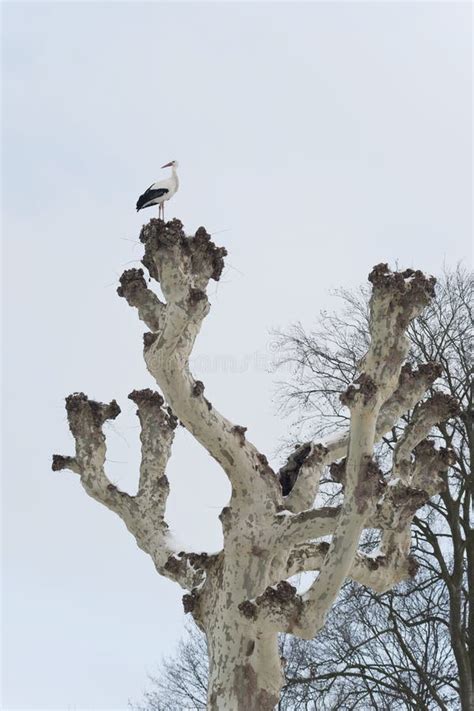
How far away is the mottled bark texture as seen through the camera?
808 cm

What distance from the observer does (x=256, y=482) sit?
946 cm

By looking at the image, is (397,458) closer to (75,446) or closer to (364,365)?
(364,365)

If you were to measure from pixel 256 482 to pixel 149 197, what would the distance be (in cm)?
307

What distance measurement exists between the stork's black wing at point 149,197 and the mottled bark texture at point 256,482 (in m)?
0.89

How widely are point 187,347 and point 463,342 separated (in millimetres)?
7542

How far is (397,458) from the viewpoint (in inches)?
381

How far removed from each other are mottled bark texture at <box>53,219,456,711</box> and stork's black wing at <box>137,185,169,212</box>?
892mm

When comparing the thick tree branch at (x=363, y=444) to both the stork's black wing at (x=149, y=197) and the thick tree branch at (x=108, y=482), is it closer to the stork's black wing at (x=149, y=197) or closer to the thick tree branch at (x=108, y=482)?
the thick tree branch at (x=108, y=482)

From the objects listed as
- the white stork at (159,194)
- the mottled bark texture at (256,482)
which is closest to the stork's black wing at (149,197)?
the white stork at (159,194)

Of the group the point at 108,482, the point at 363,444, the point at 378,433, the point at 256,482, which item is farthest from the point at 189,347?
the point at 378,433

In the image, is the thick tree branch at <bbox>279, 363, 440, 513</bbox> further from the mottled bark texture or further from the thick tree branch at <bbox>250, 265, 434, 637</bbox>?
the thick tree branch at <bbox>250, 265, 434, 637</bbox>

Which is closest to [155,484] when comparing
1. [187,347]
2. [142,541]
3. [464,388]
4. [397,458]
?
[142,541]

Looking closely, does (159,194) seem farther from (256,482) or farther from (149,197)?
(256,482)

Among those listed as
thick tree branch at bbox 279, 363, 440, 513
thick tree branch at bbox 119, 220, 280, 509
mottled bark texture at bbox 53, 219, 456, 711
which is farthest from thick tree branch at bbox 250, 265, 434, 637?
thick tree branch at bbox 279, 363, 440, 513
